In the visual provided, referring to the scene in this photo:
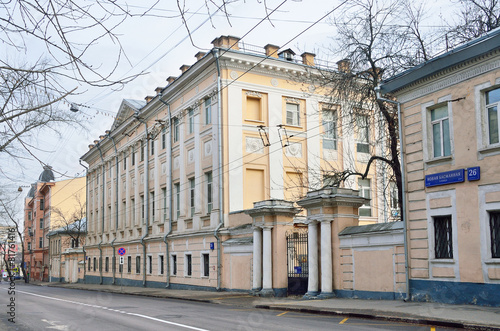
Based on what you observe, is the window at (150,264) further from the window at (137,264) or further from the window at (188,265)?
the window at (188,265)

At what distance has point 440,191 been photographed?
609 inches

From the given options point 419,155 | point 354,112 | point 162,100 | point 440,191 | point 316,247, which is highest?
point 162,100

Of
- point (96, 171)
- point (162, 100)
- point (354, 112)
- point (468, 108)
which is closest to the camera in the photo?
point (468, 108)

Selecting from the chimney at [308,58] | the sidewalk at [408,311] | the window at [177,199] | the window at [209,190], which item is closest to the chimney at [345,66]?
the chimney at [308,58]

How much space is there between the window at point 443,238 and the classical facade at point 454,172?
28mm

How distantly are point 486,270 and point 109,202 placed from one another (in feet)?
128

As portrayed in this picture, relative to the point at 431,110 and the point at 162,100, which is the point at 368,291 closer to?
the point at 431,110

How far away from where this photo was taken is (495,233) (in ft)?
45.8

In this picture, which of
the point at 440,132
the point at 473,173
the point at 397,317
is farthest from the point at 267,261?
the point at 473,173

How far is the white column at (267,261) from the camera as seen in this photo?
22.3m

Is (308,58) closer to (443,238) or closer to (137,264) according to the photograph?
(443,238)

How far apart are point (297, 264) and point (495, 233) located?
10.3m

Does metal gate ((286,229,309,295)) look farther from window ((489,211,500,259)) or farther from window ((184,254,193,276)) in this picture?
window ((184,254,193,276))

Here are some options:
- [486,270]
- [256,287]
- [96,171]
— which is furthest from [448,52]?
[96,171]
